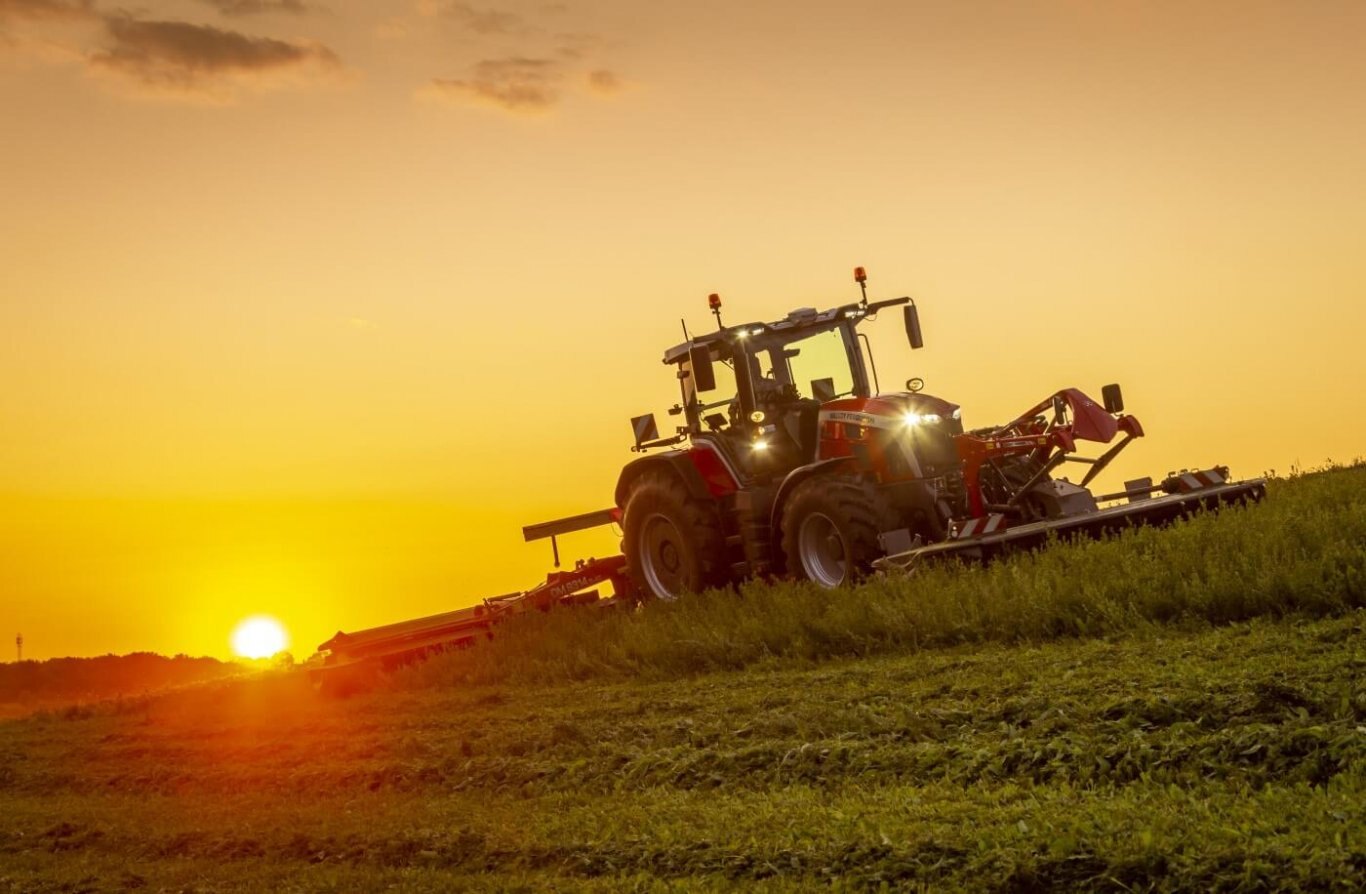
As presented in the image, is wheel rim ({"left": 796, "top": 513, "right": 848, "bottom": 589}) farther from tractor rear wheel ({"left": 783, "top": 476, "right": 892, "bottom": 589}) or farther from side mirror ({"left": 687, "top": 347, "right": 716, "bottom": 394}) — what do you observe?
side mirror ({"left": 687, "top": 347, "right": 716, "bottom": 394})

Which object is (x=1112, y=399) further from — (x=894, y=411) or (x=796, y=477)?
(x=796, y=477)

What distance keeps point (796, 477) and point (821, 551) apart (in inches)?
28.1

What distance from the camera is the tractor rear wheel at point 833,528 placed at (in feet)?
47.3

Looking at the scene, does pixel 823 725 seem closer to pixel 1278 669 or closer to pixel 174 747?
pixel 1278 669

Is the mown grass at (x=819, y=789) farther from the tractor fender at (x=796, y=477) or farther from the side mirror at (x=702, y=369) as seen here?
the side mirror at (x=702, y=369)

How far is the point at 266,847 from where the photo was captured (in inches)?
352

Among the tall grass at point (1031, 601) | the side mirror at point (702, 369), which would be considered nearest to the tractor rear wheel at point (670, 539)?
the tall grass at point (1031, 601)

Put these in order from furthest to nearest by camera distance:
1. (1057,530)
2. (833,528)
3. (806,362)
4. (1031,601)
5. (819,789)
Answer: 1. (806,362)
2. (833,528)
3. (1057,530)
4. (1031,601)
5. (819,789)

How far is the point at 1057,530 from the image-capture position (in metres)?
14.1

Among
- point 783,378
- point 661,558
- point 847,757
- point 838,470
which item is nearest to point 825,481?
point 838,470

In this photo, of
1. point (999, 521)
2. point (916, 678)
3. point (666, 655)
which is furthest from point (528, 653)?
point (916, 678)

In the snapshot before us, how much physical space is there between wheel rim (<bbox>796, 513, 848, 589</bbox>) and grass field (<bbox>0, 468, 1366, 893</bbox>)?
77cm

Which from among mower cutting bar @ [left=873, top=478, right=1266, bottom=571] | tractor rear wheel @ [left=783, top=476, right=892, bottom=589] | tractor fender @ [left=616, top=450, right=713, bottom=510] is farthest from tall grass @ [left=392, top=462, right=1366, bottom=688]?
tractor fender @ [left=616, top=450, right=713, bottom=510]

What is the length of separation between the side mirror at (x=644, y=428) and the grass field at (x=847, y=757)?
2205mm
